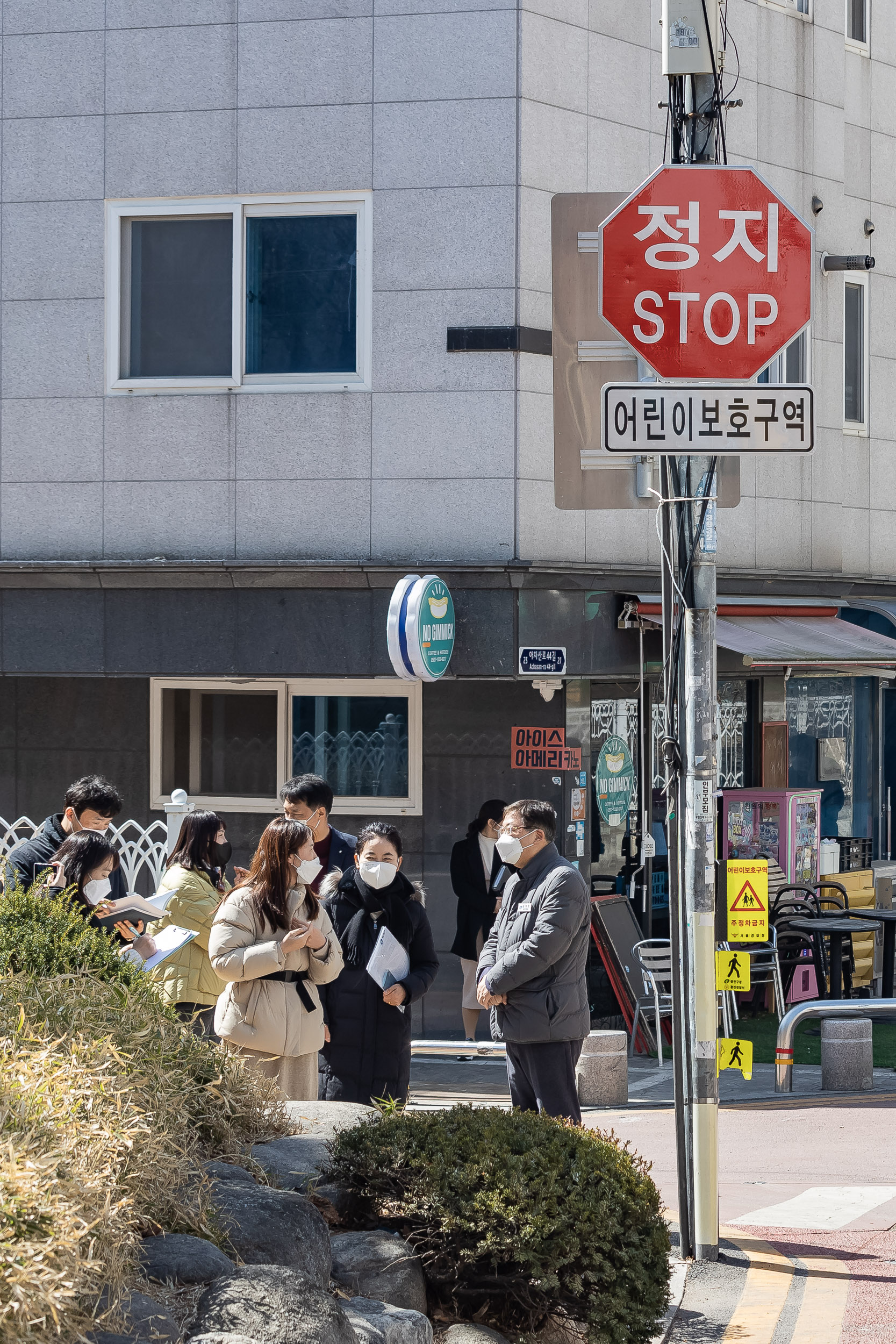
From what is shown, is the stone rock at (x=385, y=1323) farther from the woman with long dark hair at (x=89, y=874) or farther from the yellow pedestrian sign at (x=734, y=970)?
the yellow pedestrian sign at (x=734, y=970)

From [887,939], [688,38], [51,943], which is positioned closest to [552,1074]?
[51,943]

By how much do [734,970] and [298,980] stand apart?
91.9 inches

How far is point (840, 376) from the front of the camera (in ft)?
55.8

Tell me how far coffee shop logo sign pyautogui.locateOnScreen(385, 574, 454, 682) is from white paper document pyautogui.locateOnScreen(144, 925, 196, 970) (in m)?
4.23

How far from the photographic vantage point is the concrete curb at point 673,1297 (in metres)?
6.16

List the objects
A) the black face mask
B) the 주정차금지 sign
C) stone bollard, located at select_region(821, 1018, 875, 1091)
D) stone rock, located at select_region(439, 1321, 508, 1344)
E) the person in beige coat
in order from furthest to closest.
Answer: the 주정차금지 sign < stone bollard, located at select_region(821, 1018, 875, 1091) < the black face mask < the person in beige coat < stone rock, located at select_region(439, 1321, 508, 1344)

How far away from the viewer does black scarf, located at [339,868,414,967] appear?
8070mm

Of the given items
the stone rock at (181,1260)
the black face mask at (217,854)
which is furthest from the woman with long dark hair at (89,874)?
the stone rock at (181,1260)

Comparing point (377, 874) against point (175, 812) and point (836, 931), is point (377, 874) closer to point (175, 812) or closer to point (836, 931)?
point (175, 812)

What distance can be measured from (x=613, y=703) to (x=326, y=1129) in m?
8.34

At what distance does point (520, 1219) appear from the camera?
5535 mm

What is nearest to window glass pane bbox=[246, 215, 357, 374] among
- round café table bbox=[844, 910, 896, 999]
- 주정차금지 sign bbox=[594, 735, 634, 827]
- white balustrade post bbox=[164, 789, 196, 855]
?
white balustrade post bbox=[164, 789, 196, 855]

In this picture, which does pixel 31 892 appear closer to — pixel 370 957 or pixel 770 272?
pixel 370 957

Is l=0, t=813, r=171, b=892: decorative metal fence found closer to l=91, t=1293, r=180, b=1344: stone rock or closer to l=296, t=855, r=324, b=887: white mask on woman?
l=296, t=855, r=324, b=887: white mask on woman
